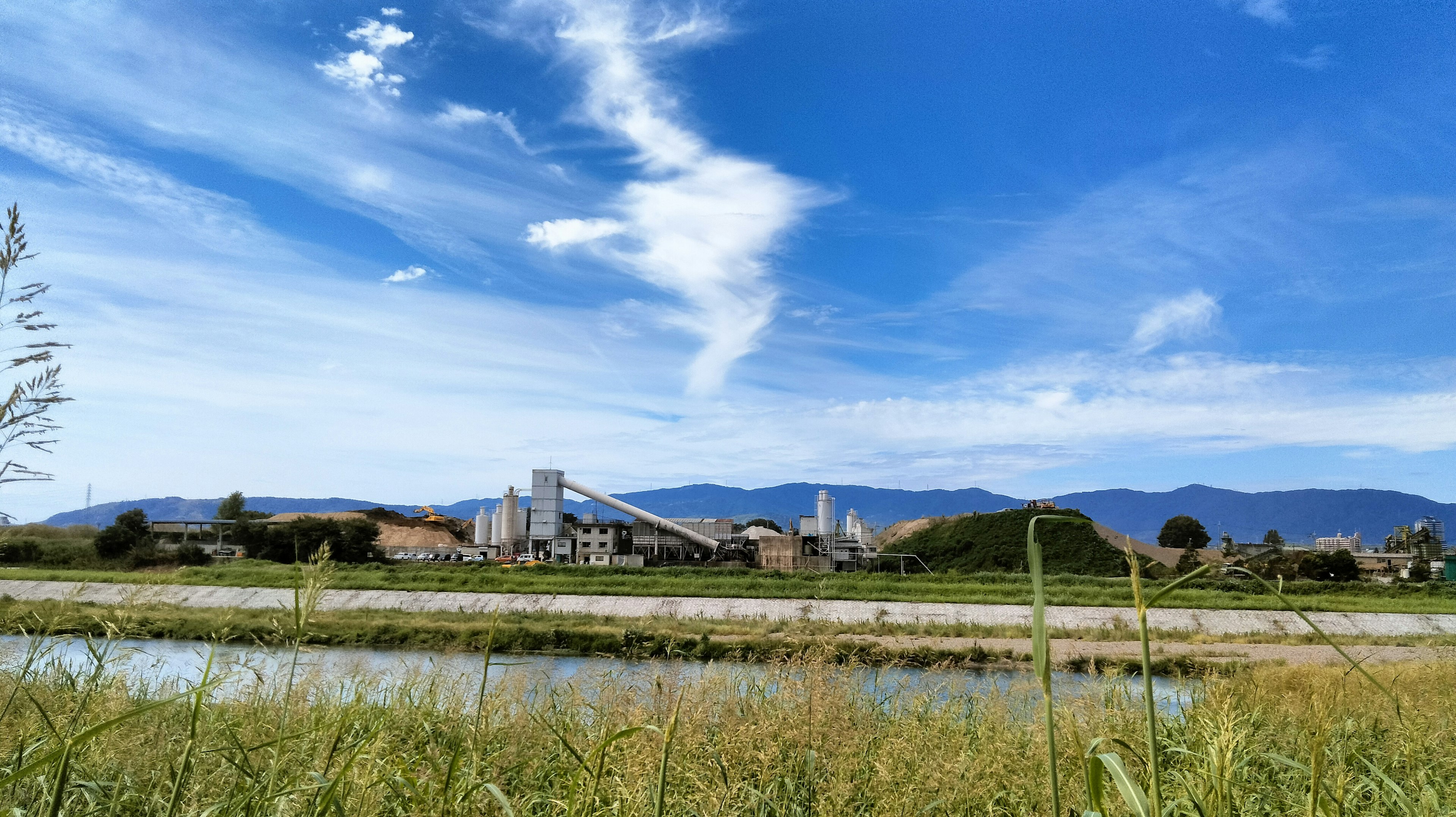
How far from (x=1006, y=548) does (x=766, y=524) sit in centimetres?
2557

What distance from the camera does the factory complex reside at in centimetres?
4294

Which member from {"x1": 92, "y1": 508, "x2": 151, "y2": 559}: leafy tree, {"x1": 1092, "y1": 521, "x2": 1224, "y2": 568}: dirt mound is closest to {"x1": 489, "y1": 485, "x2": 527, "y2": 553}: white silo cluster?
{"x1": 92, "y1": 508, "x2": 151, "y2": 559}: leafy tree

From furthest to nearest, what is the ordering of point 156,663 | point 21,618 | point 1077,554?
point 1077,554
point 156,663
point 21,618

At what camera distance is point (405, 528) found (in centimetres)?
6262

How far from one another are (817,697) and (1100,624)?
25.2 m

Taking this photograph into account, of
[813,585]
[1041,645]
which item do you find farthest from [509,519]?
[1041,645]

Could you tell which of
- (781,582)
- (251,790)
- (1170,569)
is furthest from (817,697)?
(1170,569)

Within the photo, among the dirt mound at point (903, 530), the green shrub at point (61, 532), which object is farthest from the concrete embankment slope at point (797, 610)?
the dirt mound at point (903, 530)

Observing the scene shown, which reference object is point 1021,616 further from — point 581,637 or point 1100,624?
point 581,637

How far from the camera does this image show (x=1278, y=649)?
21.2 metres

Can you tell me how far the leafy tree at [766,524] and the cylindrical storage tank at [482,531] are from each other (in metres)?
17.3

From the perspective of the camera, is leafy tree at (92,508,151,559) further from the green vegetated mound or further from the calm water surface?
the green vegetated mound

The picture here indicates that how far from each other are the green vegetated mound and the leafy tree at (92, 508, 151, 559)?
42.6 meters

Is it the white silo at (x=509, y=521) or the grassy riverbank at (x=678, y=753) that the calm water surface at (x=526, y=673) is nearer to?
the grassy riverbank at (x=678, y=753)
